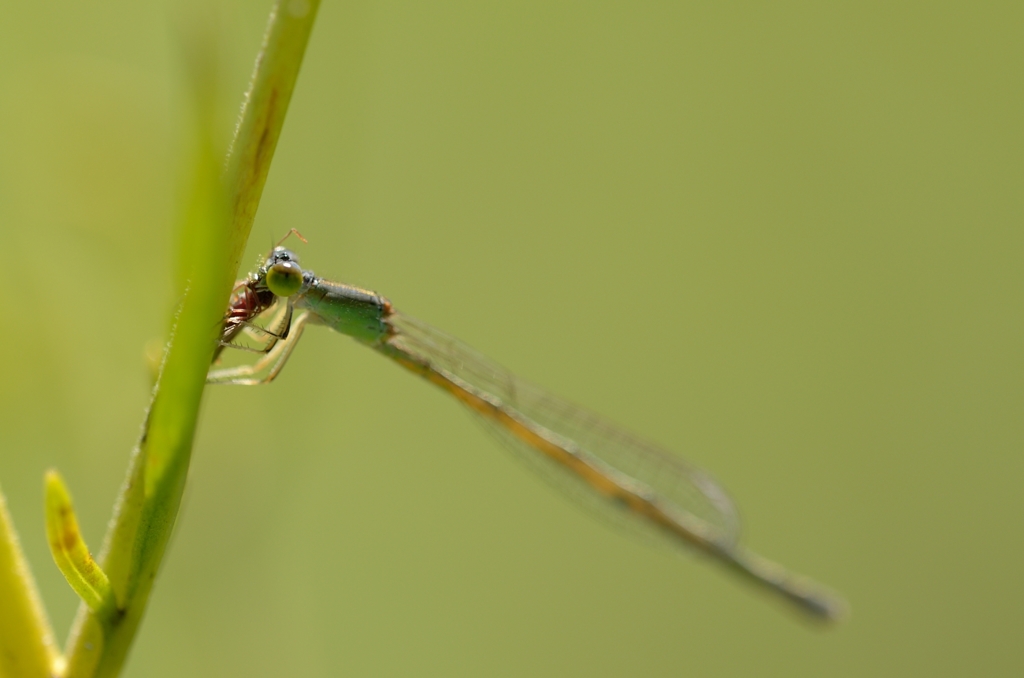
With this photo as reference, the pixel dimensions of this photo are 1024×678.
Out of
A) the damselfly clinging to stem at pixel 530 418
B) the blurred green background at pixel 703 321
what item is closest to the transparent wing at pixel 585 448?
the damselfly clinging to stem at pixel 530 418

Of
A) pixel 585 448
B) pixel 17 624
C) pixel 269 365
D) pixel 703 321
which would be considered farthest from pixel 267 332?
pixel 703 321

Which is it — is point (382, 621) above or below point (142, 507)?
below

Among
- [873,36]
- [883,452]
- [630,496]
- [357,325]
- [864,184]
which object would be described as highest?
[873,36]

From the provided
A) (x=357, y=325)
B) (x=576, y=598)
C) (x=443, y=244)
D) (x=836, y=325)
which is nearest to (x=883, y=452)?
(x=836, y=325)

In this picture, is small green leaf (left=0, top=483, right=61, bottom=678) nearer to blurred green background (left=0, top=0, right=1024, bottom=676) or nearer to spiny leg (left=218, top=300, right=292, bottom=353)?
spiny leg (left=218, top=300, right=292, bottom=353)

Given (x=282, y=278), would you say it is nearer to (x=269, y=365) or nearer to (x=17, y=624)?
(x=269, y=365)

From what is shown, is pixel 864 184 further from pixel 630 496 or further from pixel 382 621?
pixel 382 621
